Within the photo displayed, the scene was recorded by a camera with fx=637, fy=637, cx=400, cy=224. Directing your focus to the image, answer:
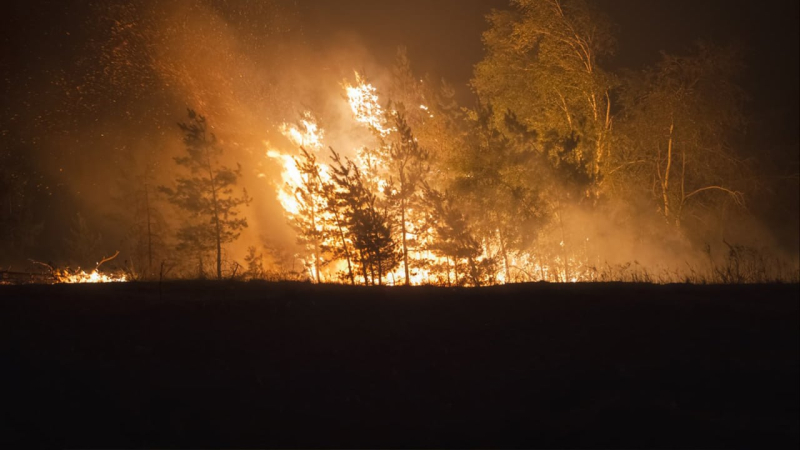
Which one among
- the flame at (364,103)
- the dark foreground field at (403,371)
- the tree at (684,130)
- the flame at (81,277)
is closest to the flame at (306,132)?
the flame at (364,103)

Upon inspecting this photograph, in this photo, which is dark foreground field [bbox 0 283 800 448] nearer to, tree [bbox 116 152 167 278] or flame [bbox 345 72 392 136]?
flame [bbox 345 72 392 136]

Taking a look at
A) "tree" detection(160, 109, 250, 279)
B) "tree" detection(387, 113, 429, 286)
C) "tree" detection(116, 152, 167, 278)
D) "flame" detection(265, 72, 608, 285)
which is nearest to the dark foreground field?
"flame" detection(265, 72, 608, 285)

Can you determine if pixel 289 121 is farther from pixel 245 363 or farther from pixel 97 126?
pixel 245 363

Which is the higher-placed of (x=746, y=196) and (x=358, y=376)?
(x=746, y=196)

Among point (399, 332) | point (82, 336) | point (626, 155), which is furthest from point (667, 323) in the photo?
point (626, 155)

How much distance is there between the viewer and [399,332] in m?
10.5

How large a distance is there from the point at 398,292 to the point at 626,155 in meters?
21.0

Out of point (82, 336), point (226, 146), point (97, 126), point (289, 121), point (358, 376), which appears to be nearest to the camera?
point (358, 376)

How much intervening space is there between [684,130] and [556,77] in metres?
6.48

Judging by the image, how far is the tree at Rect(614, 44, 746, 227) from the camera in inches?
1128

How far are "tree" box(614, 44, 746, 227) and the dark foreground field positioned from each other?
19.3 meters

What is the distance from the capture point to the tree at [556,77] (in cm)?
3025

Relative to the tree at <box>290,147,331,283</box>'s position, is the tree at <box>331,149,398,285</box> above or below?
below

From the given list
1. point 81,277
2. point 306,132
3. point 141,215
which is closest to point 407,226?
point 306,132
